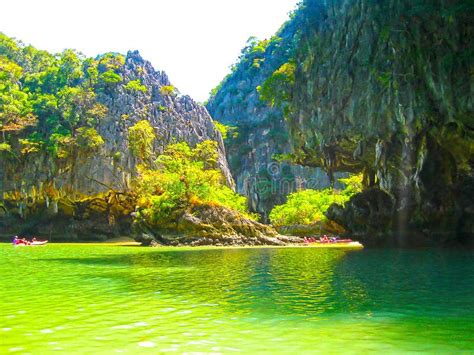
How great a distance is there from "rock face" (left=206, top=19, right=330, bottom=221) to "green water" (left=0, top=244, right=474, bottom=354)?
52.8 metres

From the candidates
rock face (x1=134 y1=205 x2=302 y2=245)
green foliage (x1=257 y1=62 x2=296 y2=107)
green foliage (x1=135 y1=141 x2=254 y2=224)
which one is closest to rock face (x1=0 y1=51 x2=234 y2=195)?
green foliage (x1=135 y1=141 x2=254 y2=224)

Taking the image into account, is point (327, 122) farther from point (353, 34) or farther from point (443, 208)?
point (443, 208)

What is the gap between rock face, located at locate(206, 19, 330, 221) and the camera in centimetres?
6869

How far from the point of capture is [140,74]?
57.2m

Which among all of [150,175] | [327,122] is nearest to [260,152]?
[150,175]

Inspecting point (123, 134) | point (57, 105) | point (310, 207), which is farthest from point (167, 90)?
point (310, 207)

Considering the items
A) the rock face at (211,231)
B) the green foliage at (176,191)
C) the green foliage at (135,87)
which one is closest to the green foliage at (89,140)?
the green foliage at (176,191)

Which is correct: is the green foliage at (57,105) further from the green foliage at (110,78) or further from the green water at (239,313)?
the green water at (239,313)

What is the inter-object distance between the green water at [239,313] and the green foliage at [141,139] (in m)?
37.1

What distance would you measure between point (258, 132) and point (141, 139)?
28647mm

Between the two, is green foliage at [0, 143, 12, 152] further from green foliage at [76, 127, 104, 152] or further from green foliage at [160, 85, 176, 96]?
green foliage at [160, 85, 176, 96]

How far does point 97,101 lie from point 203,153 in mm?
12876

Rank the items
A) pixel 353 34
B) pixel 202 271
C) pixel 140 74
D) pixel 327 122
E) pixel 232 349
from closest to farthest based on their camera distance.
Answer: pixel 232 349 → pixel 202 271 → pixel 353 34 → pixel 327 122 → pixel 140 74

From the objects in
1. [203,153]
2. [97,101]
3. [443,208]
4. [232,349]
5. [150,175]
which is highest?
[97,101]
